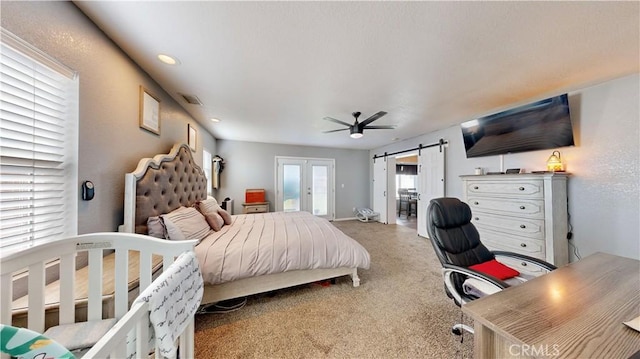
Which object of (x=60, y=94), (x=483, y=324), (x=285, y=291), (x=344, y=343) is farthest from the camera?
(x=285, y=291)

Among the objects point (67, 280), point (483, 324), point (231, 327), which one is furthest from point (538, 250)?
point (67, 280)

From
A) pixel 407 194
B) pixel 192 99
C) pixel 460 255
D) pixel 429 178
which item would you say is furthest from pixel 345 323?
pixel 407 194

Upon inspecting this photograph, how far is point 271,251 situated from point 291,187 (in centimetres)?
376

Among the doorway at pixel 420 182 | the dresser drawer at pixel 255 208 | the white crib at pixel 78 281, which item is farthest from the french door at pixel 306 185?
the white crib at pixel 78 281

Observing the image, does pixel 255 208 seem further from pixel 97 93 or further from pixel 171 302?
pixel 171 302

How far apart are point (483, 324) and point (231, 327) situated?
1.72 m

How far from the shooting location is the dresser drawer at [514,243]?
2.24 meters

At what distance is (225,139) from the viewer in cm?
491

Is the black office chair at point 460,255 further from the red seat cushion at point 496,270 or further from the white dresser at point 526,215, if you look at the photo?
the white dresser at point 526,215

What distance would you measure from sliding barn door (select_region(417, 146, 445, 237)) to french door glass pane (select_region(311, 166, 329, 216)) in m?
2.55

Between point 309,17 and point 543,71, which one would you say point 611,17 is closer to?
point 543,71

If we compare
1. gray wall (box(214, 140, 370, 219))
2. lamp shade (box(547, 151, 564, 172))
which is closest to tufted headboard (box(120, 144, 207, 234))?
gray wall (box(214, 140, 370, 219))

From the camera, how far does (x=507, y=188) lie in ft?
8.21

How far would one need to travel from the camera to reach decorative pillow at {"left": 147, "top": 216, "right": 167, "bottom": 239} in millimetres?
1695
